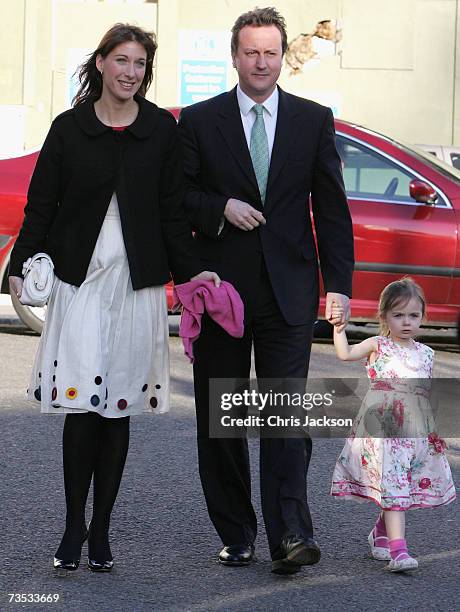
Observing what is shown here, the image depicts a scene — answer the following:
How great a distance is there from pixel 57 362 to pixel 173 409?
364 centimetres

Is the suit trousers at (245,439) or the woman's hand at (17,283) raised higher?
the woman's hand at (17,283)

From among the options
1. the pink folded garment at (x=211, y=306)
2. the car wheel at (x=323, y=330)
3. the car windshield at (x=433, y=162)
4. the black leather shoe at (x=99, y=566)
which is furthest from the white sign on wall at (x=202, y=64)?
the black leather shoe at (x=99, y=566)

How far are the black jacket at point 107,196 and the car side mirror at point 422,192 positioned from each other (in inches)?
236

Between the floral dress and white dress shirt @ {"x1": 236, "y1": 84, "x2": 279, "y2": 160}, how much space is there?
0.89m

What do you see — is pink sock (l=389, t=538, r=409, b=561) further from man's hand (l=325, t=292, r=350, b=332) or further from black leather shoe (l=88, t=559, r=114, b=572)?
black leather shoe (l=88, t=559, r=114, b=572)

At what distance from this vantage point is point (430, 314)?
10898mm

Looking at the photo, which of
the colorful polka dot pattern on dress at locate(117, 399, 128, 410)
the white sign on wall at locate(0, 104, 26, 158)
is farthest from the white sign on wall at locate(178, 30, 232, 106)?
the colorful polka dot pattern on dress at locate(117, 399, 128, 410)

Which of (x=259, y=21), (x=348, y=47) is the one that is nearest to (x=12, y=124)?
(x=348, y=47)

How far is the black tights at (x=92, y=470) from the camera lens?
16.0 feet

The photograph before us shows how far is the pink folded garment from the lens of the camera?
4.86m

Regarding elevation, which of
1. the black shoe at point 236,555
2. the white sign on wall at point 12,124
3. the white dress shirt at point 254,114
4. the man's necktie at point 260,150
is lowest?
the black shoe at point 236,555

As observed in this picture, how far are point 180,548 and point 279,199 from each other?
4.36 feet

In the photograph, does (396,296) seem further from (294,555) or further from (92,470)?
(92,470)

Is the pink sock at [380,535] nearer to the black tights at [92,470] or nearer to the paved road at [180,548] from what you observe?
the paved road at [180,548]
